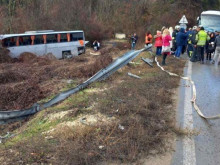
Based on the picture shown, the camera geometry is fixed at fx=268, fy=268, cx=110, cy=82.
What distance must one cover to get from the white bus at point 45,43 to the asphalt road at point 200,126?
1389 cm

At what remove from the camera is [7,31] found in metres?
26.8

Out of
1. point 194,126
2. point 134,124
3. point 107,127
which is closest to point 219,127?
point 194,126

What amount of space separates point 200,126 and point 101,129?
2.09m

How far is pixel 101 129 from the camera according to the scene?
4727 mm

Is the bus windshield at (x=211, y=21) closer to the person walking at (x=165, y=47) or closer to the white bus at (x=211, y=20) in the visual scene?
the white bus at (x=211, y=20)

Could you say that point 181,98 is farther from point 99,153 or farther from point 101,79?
point 99,153

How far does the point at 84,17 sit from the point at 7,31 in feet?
32.4

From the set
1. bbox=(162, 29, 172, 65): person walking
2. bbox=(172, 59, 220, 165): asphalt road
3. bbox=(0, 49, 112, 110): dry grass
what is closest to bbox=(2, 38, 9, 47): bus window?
bbox=(0, 49, 112, 110): dry grass

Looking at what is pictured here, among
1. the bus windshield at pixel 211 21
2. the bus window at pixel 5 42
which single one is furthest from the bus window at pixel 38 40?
the bus windshield at pixel 211 21

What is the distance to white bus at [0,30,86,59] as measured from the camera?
19094mm

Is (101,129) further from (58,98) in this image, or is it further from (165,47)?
(165,47)

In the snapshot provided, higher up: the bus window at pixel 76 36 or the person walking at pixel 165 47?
the person walking at pixel 165 47

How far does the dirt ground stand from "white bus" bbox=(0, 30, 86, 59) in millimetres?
12672

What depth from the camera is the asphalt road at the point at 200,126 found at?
415 cm
